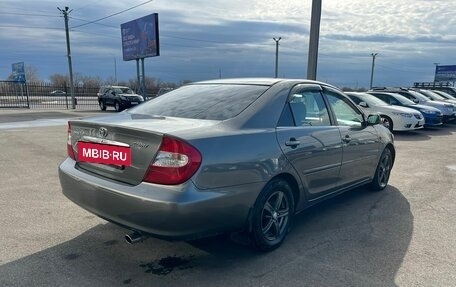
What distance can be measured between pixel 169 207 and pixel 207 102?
53.5 inches

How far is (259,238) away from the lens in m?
3.32

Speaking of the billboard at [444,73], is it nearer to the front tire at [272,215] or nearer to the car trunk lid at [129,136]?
the front tire at [272,215]

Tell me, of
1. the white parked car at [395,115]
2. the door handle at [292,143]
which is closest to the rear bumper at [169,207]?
the door handle at [292,143]

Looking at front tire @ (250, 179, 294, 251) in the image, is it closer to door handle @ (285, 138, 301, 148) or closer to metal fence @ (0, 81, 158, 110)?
door handle @ (285, 138, 301, 148)

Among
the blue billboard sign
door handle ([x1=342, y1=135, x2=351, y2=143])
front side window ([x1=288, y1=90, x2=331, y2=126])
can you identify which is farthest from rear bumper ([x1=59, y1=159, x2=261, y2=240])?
the blue billboard sign

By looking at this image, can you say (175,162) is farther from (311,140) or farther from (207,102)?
(311,140)

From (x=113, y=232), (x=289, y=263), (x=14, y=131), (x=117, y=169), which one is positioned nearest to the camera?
(x=117, y=169)

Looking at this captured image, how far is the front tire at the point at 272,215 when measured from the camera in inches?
128

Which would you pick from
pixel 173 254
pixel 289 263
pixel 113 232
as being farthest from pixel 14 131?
pixel 289 263

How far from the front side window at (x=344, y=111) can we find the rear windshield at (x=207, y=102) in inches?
48.7

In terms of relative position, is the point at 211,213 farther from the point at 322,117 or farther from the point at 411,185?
the point at 411,185

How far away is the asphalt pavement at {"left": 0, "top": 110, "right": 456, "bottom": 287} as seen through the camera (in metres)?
3.01

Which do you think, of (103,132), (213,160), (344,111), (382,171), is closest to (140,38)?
(382,171)

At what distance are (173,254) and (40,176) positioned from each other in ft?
12.3
